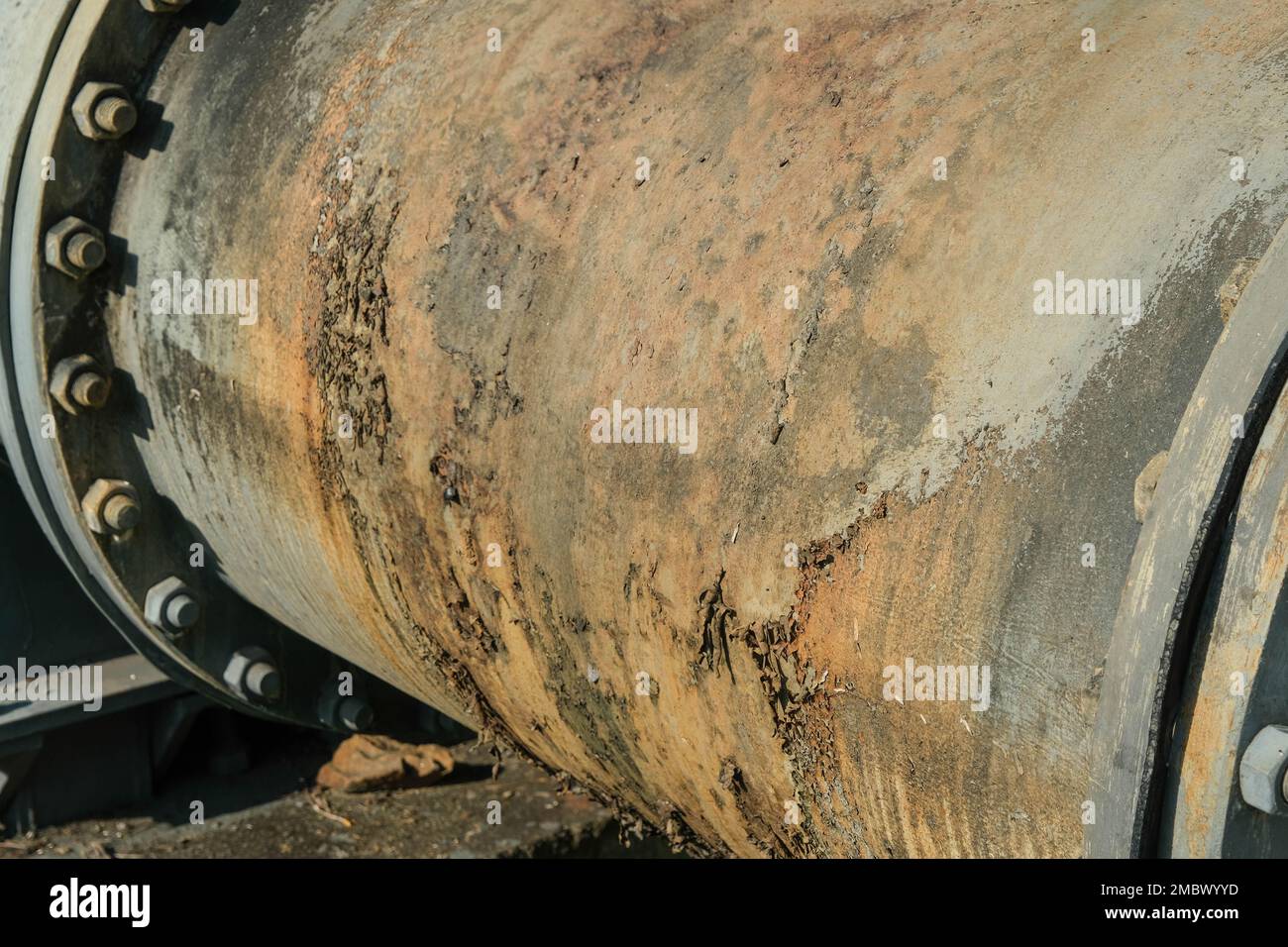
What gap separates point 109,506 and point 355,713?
1.95 feet

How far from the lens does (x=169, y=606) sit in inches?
92.2

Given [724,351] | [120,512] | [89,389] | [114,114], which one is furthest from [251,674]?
[724,351]

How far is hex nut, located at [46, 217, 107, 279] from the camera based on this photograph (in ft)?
6.93

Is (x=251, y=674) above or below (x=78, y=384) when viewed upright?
below

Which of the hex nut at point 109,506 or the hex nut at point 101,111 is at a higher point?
the hex nut at point 101,111

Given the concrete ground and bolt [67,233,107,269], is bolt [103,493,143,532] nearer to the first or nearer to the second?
bolt [67,233,107,269]

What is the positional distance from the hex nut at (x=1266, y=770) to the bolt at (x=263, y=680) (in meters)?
1.82

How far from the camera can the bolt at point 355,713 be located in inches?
101

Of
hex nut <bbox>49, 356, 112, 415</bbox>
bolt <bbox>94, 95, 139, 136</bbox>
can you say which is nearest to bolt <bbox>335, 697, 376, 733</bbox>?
hex nut <bbox>49, 356, 112, 415</bbox>

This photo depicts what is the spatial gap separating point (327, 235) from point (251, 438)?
0.35 meters

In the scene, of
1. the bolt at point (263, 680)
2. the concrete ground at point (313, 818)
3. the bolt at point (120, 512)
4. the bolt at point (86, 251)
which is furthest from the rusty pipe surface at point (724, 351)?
the concrete ground at point (313, 818)

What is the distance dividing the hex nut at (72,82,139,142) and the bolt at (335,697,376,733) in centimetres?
104

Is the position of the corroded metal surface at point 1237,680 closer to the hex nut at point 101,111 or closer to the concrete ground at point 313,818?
the hex nut at point 101,111

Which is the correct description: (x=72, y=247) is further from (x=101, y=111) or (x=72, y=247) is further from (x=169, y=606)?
(x=169, y=606)
